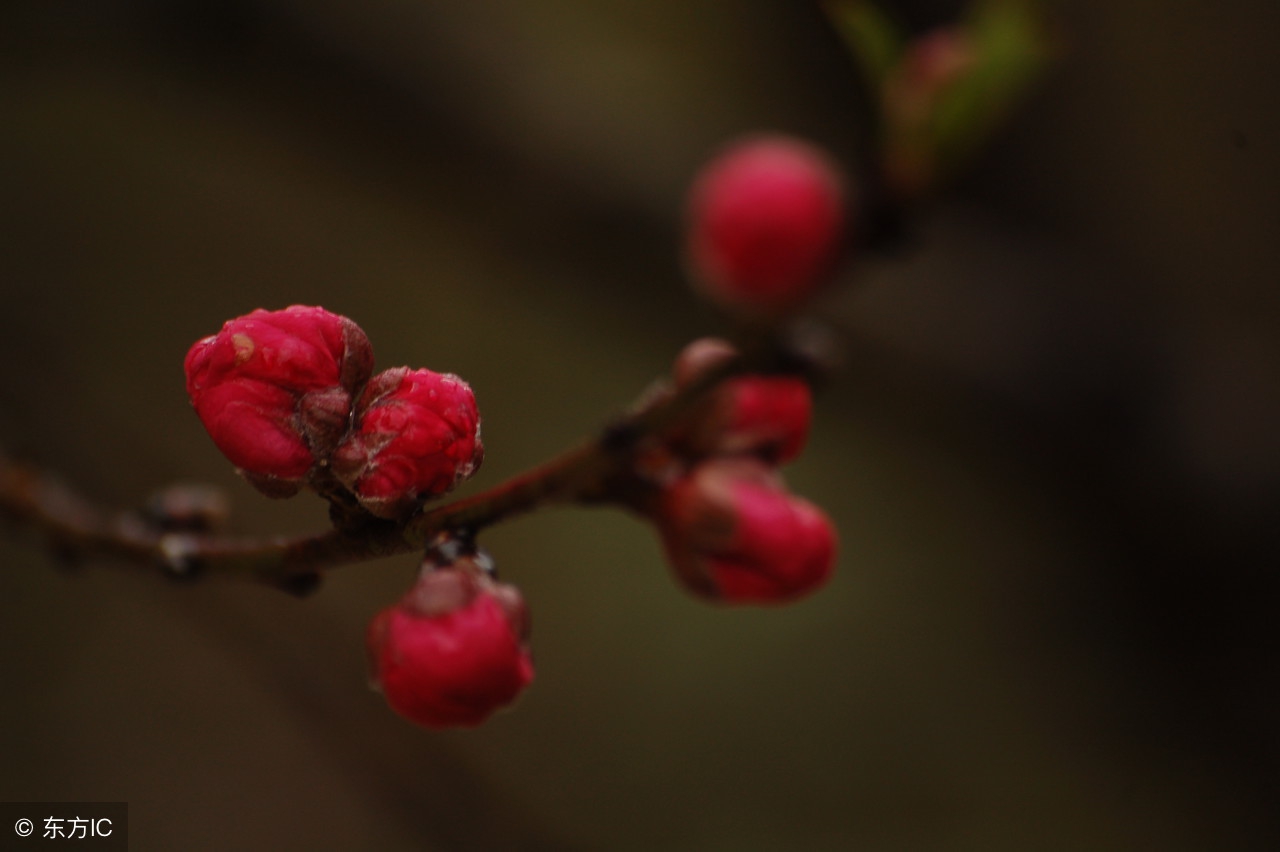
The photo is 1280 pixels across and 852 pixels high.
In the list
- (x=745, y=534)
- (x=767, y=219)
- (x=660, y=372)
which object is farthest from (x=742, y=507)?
(x=660, y=372)

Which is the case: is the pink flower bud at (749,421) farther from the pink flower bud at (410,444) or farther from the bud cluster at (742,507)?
the pink flower bud at (410,444)

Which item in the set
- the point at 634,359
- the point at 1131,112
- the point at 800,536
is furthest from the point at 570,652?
the point at 1131,112

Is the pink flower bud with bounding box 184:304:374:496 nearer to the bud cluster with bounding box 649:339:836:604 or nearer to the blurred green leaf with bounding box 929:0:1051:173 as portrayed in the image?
the bud cluster with bounding box 649:339:836:604

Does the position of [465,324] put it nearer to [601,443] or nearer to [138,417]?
[138,417]

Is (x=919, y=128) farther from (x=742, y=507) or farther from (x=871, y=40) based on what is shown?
(x=742, y=507)

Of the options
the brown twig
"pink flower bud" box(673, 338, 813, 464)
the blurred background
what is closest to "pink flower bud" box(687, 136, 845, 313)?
"pink flower bud" box(673, 338, 813, 464)

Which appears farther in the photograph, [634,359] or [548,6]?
[548,6]
